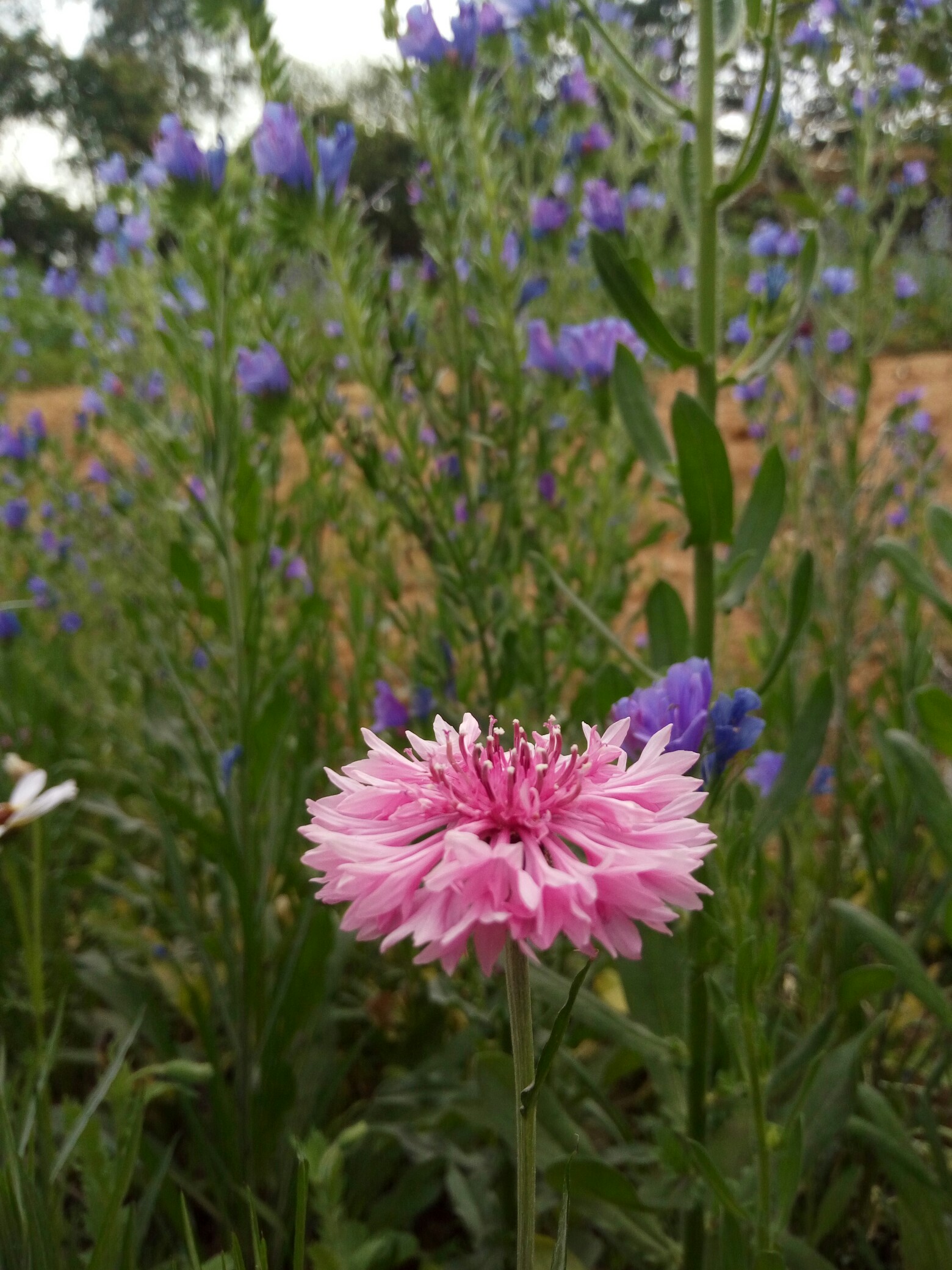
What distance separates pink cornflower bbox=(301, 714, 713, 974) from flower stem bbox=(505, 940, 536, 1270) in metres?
0.01

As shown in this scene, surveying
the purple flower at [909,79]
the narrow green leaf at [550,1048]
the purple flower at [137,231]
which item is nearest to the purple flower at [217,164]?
the purple flower at [137,231]

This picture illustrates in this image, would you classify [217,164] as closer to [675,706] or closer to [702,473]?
[702,473]

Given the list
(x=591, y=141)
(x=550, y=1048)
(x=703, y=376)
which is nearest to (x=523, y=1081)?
(x=550, y=1048)

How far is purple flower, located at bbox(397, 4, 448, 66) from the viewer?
104 centimetres

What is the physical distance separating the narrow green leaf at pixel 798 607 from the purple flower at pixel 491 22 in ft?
3.00

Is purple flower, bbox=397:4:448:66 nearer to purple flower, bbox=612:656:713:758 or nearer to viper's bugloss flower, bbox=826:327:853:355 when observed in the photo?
purple flower, bbox=612:656:713:758

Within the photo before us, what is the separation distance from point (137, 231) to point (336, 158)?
778 mm

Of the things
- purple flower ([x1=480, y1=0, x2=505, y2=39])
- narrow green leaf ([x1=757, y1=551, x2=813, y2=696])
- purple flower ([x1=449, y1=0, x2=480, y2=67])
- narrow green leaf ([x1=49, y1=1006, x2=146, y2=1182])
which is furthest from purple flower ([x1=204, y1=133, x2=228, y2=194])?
narrow green leaf ([x1=49, y1=1006, x2=146, y2=1182])

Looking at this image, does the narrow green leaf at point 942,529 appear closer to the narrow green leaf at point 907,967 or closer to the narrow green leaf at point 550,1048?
the narrow green leaf at point 907,967

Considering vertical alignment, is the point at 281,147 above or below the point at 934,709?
above

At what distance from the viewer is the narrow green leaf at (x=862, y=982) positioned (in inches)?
28.9

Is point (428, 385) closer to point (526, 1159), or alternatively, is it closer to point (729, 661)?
point (526, 1159)

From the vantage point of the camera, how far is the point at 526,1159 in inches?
15.0

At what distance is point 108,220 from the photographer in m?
1.80
